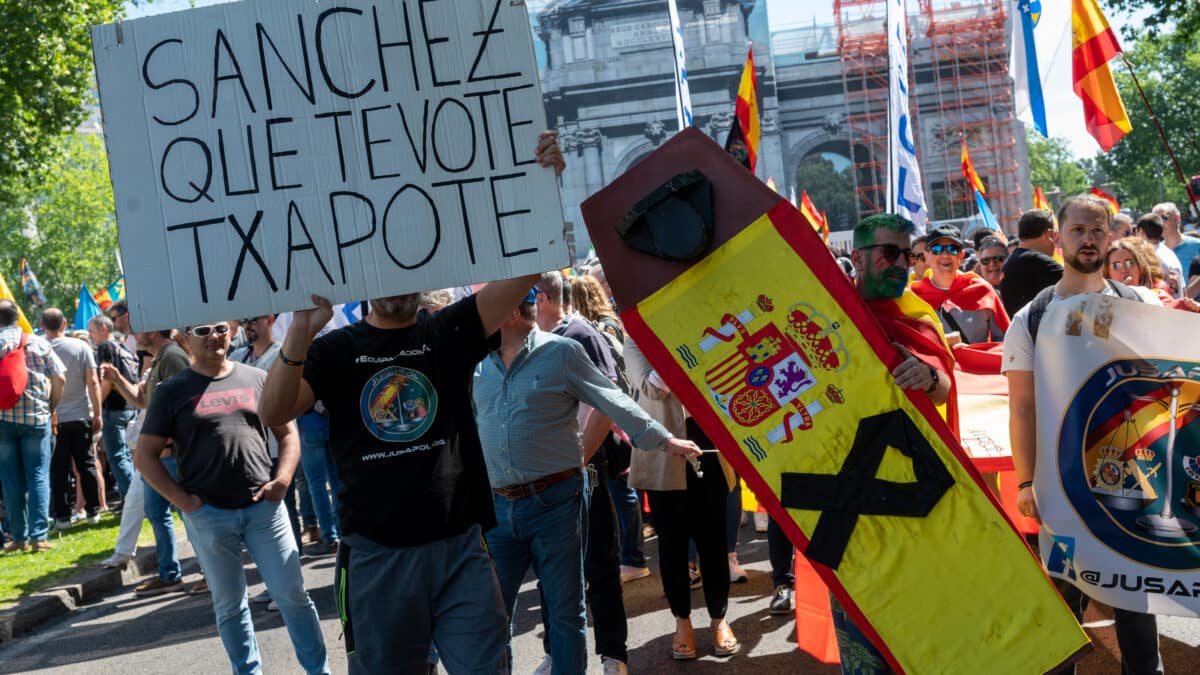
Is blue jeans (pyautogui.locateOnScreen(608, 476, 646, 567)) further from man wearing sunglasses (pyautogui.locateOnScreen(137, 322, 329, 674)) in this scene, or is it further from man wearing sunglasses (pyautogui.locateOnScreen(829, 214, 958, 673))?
man wearing sunglasses (pyautogui.locateOnScreen(829, 214, 958, 673))

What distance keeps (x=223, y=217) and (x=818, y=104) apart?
209 feet

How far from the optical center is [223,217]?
12.4ft

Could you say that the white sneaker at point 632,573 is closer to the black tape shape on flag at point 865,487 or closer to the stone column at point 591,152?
the black tape shape on flag at point 865,487

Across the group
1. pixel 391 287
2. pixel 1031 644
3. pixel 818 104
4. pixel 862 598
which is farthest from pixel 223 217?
pixel 818 104

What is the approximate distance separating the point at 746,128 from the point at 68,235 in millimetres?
56455

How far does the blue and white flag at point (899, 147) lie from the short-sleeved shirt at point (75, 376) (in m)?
7.56

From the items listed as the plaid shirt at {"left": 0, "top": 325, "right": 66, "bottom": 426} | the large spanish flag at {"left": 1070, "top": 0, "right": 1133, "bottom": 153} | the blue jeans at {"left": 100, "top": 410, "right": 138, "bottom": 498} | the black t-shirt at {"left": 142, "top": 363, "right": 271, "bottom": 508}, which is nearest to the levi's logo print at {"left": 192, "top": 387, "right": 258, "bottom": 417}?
the black t-shirt at {"left": 142, "top": 363, "right": 271, "bottom": 508}

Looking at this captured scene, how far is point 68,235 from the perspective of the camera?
196 feet

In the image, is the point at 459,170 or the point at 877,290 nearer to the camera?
the point at 459,170

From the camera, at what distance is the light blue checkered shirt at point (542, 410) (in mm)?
5059

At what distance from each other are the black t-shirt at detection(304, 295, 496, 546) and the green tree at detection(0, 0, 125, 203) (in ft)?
62.5

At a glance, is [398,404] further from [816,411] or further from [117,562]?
[117,562]

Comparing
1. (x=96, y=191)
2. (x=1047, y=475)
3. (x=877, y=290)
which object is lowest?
(x=1047, y=475)

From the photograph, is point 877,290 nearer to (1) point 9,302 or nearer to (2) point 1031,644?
(2) point 1031,644
